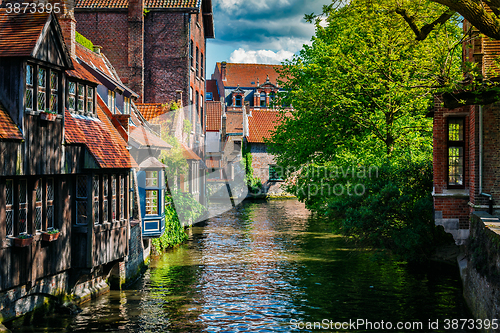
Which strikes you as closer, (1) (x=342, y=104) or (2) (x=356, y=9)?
(2) (x=356, y=9)

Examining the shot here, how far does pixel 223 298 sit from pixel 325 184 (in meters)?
7.76

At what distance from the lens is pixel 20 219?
1147cm

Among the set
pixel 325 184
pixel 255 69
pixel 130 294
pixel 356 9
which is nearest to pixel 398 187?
pixel 325 184

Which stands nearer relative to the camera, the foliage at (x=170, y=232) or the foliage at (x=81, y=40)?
the foliage at (x=170, y=232)

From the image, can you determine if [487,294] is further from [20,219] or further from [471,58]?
[20,219]

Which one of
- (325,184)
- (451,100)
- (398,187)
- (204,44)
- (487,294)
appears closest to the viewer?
(487,294)

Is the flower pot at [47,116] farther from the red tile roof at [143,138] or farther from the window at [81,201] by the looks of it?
the red tile roof at [143,138]

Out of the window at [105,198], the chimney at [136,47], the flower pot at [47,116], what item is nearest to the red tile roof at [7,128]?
the flower pot at [47,116]

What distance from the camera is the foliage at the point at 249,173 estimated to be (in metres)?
52.4

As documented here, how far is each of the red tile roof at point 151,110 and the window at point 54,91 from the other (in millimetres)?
14496

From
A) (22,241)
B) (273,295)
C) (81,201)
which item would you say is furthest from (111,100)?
(273,295)

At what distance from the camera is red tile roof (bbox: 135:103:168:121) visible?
27.5m

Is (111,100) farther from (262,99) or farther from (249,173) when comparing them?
(262,99)

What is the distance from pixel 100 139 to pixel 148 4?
61.5 feet
